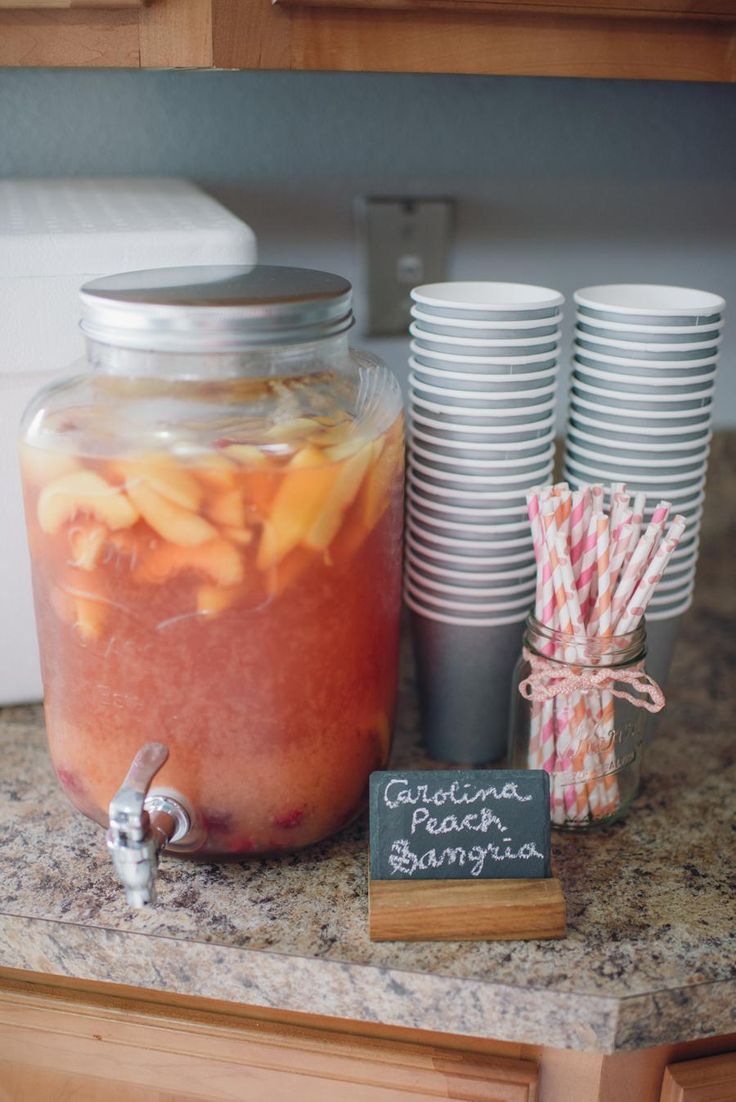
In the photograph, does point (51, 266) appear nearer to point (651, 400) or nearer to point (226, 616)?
point (226, 616)

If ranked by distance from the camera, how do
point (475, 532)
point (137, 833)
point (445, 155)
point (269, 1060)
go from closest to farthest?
point (137, 833) → point (269, 1060) → point (475, 532) → point (445, 155)

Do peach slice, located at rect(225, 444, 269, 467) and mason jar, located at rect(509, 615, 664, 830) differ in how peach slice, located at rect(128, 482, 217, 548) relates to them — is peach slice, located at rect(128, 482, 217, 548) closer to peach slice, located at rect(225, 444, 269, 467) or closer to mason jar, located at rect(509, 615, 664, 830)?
peach slice, located at rect(225, 444, 269, 467)

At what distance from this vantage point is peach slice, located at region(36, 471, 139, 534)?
2.11ft

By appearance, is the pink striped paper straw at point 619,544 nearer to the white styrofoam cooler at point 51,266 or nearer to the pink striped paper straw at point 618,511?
the pink striped paper straw at point 618,511

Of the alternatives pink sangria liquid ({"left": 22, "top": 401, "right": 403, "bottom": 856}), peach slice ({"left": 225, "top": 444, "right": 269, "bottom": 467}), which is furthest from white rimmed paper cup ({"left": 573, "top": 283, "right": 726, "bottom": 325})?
peach slice ({"left": 225, "top": 444, "right": 269, "bottom": 467})

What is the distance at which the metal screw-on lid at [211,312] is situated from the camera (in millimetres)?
619

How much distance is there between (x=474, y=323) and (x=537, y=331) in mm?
51

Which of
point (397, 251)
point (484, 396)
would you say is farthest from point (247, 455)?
point (397, 251)

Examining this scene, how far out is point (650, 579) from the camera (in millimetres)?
736

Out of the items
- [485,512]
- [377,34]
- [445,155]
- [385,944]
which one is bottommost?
[385,944]

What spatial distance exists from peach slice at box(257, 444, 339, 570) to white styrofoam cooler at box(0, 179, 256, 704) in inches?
9.4

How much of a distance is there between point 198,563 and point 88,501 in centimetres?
8

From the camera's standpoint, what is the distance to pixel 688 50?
2.65ft

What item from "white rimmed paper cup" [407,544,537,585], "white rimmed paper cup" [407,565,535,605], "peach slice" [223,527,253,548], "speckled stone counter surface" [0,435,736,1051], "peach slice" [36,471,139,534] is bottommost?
"speckled stone counter surface" [0,435,736,1051]
